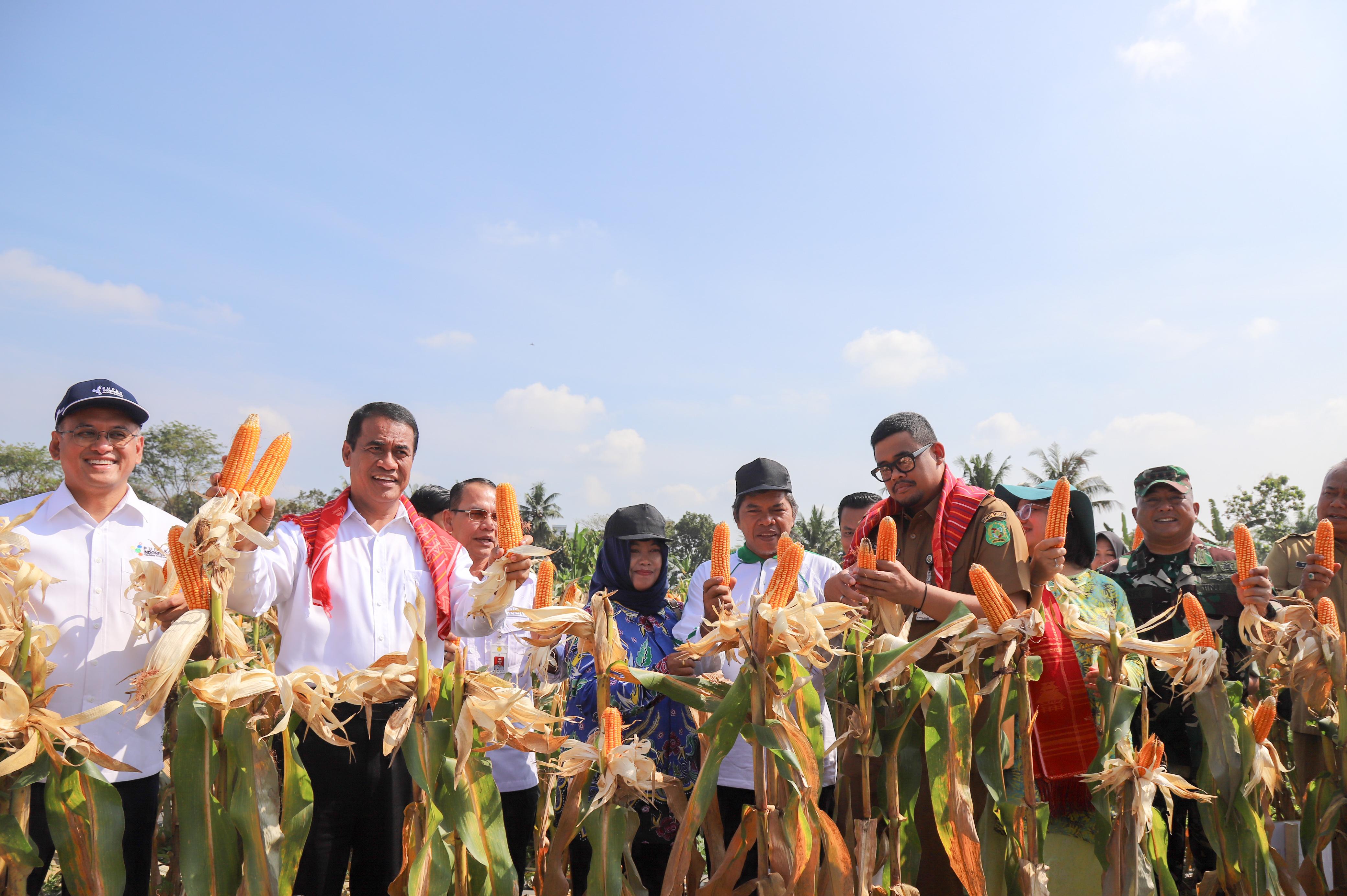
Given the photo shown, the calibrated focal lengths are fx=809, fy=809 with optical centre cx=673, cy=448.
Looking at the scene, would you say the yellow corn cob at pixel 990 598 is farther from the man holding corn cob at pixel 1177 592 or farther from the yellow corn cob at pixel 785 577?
the man holding corn cob at pixel 1177 592

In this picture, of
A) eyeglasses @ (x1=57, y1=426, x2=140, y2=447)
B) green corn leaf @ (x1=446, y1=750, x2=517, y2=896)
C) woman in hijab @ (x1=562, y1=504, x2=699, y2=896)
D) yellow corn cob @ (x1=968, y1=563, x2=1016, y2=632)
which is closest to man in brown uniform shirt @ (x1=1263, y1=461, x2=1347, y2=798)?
yellow corn cob @ (x1=968, y1=563, x2=1016, y2=632)

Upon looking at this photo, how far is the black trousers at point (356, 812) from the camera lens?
2865mm

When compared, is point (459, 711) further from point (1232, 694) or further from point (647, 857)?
point (1232, 694)

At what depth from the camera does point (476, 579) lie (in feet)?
11.0

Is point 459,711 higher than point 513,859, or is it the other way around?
point 459,711

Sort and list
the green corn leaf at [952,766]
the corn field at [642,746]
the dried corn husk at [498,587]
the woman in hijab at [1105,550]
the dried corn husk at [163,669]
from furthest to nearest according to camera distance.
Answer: the woman in hijab at [1105,550]
the dried corn husk at [498,587]
the green corn leaf at [952,766]
the corn field at [642,746]
the dried corn husk at [163,669]

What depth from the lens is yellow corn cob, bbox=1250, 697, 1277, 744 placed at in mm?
3105

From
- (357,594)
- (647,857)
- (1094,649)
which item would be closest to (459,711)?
(357,594)

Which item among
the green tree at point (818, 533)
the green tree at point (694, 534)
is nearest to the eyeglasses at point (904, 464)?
the green tree at point (818, 533)

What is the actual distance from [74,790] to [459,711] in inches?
44.9

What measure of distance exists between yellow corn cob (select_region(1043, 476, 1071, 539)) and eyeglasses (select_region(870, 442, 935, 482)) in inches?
23.2

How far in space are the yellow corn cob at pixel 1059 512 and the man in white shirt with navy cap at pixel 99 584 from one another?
3.22 metres

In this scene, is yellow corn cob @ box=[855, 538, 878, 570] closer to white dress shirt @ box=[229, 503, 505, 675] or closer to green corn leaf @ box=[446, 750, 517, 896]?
white dress shirt @ box=[229, 503, 505, 675]

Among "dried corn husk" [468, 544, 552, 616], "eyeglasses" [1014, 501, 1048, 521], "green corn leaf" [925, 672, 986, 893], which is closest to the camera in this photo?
"green corn leaf" [925, 672, 986, 893]
